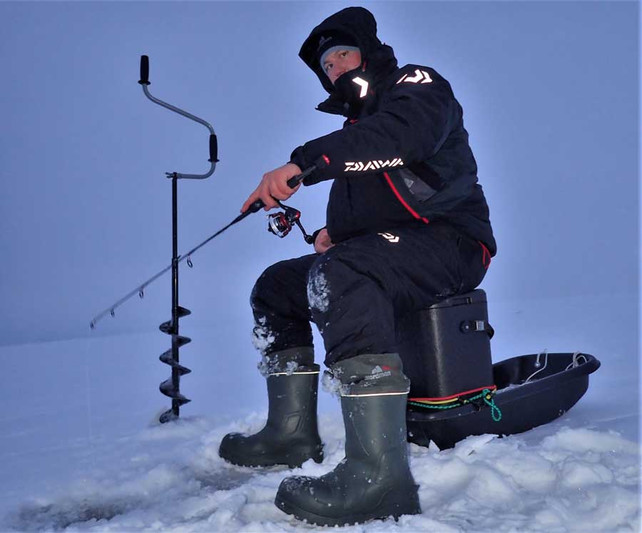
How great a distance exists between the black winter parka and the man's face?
5 centimetres

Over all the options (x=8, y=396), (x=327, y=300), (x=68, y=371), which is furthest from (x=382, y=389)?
(x=68, y=371)

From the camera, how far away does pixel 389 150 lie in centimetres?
210

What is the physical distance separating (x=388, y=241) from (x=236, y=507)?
3.52 ft

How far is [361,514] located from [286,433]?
0.70 meters

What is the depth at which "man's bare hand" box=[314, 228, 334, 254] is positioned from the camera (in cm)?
300

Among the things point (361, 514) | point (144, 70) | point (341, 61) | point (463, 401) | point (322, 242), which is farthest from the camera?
point (144, 70)

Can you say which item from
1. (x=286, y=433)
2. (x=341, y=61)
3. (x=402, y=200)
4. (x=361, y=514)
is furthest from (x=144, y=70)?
(x=361, y=514)

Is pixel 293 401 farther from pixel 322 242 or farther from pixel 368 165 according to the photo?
pixel 368 165

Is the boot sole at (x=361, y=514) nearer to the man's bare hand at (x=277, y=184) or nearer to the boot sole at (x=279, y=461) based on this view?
the boot sole at (x=279, y=461)

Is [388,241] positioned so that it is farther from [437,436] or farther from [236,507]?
[236,507]

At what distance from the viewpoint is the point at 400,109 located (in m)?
2.15

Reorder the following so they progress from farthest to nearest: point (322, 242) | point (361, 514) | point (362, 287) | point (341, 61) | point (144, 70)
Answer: point (144, 70) < point (322, 242) < point (341, 61) < point (362, 287) < point (361, 514)

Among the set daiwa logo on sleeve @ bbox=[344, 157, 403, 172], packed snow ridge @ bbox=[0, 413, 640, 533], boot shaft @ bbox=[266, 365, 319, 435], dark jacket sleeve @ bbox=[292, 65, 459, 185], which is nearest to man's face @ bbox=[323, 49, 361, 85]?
dark jacket sleeve @ bbox=[292, 65, 459, 185]

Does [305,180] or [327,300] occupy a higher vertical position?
[305,180]
